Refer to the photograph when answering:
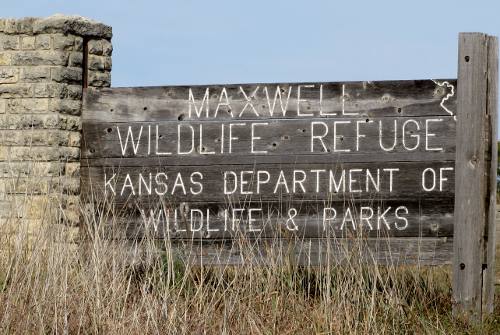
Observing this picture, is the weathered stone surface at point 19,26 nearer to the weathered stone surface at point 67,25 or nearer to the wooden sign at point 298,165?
the weathered stone surface at point 67,25

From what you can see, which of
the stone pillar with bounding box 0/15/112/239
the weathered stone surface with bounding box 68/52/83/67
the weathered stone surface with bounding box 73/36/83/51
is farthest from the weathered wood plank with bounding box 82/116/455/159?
the weathered stone surface with bounding box 73/36/83/51

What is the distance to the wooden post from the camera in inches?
309

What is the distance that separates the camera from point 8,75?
32.2ft

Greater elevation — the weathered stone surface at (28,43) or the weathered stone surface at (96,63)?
the weathered stone surface at (28,43)

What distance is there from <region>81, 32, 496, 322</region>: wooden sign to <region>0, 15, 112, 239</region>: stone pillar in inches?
27.0

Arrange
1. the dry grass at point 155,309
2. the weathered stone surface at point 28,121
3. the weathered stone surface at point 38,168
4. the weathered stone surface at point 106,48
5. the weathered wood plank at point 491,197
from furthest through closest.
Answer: the weathered stone surface at point 106,48 < the weathered stone surface at point 28,121 < the weathered stone surface at point 38,168 < the weathered wood plank at point 491,197 < the dry grass at point 155,309

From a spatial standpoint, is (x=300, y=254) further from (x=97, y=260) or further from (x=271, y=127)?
(x=97, y=260)

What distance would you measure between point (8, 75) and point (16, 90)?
0.74ft

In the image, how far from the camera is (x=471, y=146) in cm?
788

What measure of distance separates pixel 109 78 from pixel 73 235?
6.12 ft

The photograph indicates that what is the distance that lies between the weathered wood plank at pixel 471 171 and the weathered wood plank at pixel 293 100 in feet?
0.67

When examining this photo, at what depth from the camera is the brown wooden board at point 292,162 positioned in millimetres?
8102

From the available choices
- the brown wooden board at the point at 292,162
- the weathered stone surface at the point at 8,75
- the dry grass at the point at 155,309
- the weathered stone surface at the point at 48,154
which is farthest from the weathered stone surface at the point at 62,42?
the dry grass at the point at 155,309

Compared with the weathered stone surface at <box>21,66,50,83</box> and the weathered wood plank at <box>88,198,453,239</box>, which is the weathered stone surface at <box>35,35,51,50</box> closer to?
the weathered stone surface at <box>21,66,50,83</box>
